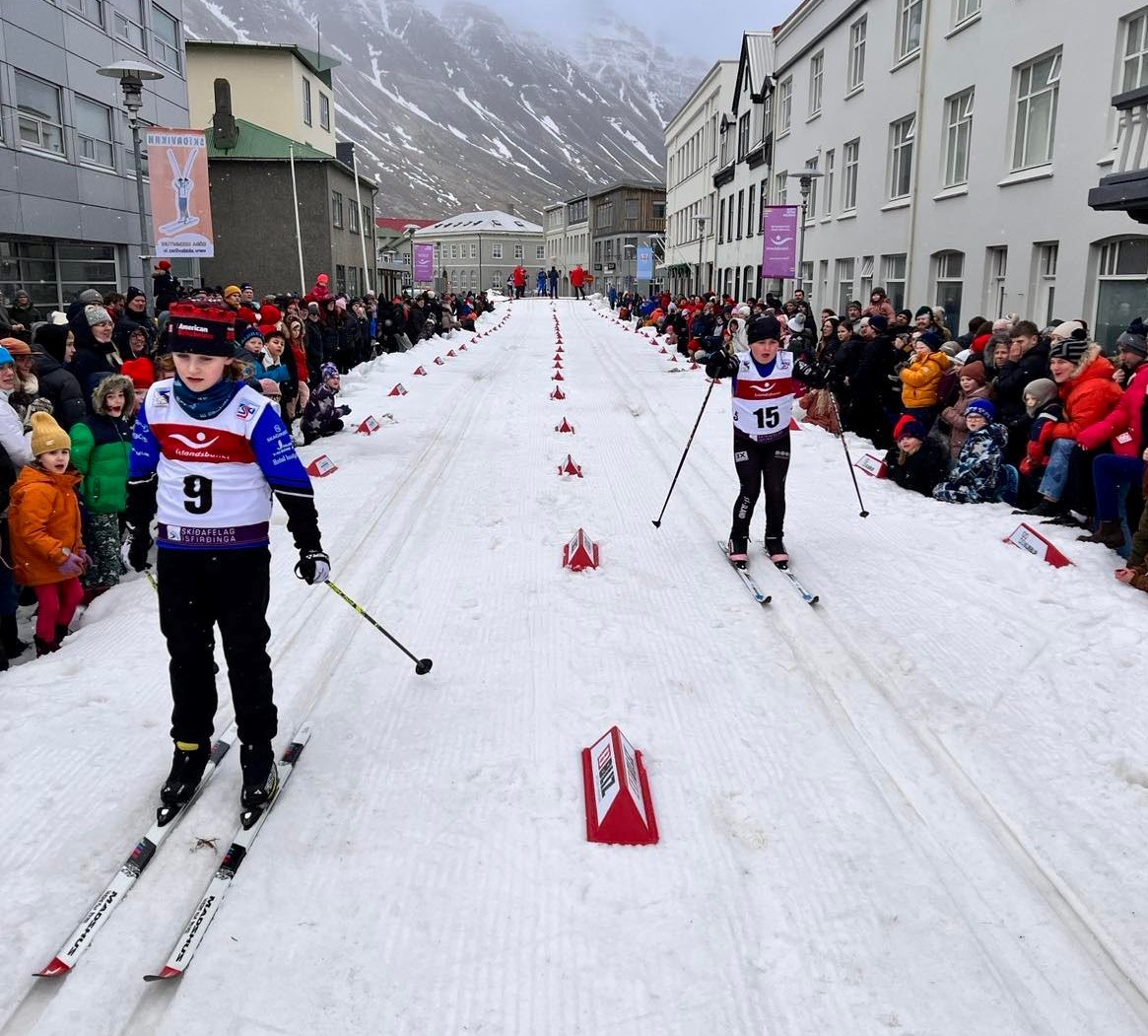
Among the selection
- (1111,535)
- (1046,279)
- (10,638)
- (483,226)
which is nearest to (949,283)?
(1046,279)

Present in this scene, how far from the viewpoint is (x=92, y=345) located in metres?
8.41

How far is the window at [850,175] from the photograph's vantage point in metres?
25.5

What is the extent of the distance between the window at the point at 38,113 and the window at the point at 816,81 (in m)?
20.5

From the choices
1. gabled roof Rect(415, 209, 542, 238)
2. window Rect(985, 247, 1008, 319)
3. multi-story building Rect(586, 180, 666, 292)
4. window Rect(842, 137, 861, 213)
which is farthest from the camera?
gabled roof Rect(415, 209, 542, 238)

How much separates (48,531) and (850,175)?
2447 centimetres

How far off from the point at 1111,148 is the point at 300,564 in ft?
45.7

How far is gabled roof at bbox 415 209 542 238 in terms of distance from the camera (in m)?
119

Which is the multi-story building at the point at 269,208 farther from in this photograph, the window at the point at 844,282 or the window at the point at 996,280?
the window at the point at 996,280

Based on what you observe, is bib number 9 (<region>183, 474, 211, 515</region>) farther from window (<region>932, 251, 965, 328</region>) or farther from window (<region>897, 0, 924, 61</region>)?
window (<region>897, 0, 924, 61</region>)

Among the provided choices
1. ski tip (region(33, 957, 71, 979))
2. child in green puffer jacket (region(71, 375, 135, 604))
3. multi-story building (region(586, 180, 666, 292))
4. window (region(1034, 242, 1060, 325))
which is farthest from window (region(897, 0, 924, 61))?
multi-story building (region(586, 180, 666, 292))

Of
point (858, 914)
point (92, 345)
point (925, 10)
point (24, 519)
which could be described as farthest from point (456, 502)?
point (925, 10)

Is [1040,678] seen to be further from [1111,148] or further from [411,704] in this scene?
[1111,148]

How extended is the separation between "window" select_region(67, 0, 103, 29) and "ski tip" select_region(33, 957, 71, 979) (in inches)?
891

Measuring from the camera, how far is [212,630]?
4.07 metres
